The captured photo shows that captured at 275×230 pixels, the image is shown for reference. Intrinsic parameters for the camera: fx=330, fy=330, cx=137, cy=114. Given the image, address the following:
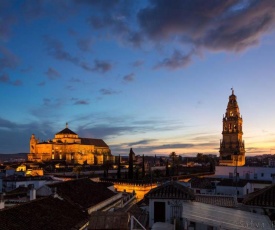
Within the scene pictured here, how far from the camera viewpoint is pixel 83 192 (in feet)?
87.4

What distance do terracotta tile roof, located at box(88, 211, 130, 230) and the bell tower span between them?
273 ft

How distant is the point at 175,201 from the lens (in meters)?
14.5

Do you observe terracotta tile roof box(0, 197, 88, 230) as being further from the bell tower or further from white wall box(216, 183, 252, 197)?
the bell tower

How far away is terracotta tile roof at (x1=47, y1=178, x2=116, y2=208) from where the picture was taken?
2392cm

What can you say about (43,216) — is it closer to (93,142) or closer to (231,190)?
(231,190)

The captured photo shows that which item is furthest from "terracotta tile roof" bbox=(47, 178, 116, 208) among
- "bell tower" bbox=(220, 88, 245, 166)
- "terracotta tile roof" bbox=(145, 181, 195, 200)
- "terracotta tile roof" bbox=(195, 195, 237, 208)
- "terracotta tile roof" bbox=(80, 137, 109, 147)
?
"terracotta tile roof" bbox=(80, 137, 109, 147)

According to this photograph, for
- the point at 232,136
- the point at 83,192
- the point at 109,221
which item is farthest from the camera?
the point at 232,136

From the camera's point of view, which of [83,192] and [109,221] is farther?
[83,192]

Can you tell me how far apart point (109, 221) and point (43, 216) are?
970 centimetres

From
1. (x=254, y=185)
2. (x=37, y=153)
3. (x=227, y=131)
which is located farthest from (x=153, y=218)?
(x=37, y=153)

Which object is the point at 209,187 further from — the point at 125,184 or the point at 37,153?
the point at 37,153

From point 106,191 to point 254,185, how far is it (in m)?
21.0

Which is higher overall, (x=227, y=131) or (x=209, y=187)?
(x=227, y=131)

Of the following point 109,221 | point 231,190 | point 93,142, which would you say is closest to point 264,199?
point 109,221
